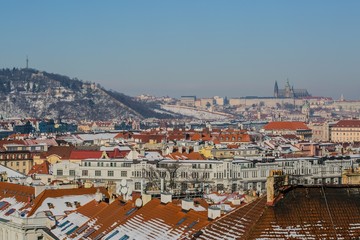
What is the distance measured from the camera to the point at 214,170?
249 feet

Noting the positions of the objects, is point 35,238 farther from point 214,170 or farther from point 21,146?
point 21,146

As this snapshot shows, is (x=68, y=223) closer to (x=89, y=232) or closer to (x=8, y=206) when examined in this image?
(x=89, y=232)

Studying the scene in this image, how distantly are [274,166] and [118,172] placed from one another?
1231 cm

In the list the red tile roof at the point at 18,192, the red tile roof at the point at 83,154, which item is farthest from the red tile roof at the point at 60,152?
the red tile roof at the point at 18,192

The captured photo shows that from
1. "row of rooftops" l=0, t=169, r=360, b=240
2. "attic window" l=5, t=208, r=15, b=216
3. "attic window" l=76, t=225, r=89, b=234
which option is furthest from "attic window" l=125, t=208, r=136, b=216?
"attic window" l=5, t=208, r=15, b=216

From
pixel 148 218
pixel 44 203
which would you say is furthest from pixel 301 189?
pixel 44 203

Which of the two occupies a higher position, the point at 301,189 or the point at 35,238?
the point at 301,189

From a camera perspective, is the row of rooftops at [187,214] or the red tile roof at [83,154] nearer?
the row of rooftops at [187,214]

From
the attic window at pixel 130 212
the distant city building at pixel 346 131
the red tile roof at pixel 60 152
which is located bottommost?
the distant city building at pixel 346 131

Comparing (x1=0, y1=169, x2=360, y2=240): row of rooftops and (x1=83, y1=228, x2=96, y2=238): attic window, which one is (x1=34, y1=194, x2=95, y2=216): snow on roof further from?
(x1=83, y1=228, x2=96, y2=238): attic window

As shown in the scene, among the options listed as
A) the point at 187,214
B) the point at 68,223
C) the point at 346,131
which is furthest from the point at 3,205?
the point at 346,131

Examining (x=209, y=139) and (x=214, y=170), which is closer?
(x=214, y=170)

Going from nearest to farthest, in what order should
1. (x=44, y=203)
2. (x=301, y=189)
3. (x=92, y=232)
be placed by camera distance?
(x=301, y=189) → (x=92, y=232) → (x=44, y=203)

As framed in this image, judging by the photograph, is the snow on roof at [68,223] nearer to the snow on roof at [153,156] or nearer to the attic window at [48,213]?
the attic window at [48,213]
